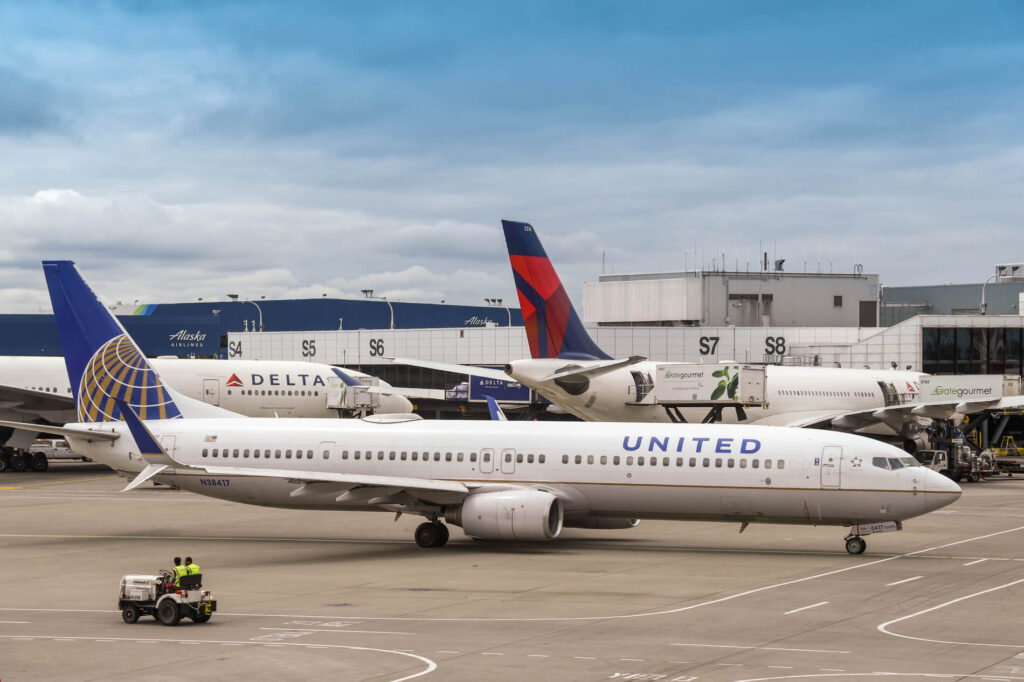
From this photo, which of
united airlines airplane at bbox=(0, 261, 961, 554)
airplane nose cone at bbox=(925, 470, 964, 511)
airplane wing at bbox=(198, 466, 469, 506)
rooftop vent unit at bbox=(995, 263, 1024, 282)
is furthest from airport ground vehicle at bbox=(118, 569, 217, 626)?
rooftop vent unit at bbox=(995, 263, 1024, 282)

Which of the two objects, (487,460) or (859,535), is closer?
(859,535)

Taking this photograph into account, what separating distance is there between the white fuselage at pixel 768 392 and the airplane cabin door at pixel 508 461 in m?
20.6

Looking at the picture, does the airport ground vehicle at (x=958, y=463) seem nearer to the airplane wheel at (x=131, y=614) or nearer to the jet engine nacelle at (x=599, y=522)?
the jet engine nacelle at (x=599, y=522)

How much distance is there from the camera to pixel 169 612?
2431 centimetres

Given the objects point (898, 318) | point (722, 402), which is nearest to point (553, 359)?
point (722, 402)

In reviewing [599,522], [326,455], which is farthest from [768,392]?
[326,455]

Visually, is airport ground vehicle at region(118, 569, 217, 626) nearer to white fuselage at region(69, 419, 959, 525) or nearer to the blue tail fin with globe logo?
white fuselage at region(69, 419, 959, 525)

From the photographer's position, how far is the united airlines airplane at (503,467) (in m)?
34.8

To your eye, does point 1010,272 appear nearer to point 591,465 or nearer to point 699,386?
point 699,386

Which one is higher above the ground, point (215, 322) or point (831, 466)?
point (215, 322)

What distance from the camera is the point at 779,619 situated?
80.5 feet

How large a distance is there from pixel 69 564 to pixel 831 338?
2761 inches

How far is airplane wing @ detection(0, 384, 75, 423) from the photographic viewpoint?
232ft

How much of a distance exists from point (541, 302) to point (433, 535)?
2177cm
